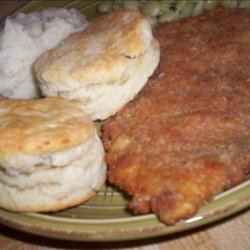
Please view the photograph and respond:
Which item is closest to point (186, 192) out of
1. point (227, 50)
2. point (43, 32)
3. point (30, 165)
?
point (30, 165)

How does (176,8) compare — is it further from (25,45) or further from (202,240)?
(202,240)

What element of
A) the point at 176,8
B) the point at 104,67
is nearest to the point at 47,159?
the point at 104,67

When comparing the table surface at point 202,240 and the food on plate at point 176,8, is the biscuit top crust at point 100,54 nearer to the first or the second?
the food on plate at point 176,8

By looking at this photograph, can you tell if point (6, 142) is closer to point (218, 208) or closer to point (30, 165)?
point (30, 165)

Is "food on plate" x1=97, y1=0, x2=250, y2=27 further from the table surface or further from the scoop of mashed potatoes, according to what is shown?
the table surface

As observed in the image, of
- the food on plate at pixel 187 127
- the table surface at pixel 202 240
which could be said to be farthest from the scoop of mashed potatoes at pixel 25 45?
the table surface at pixel 202 240

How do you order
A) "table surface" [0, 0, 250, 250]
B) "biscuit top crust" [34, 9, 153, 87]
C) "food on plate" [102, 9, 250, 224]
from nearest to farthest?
"food on plate" [102, 9, 250, 224]
"table surface" [0, 0, 250, 250]
"biscuit top crust" [34, 9, 153, 87]

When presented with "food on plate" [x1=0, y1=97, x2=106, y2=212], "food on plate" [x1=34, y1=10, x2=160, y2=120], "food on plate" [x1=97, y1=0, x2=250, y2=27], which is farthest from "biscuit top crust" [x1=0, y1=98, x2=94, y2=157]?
"food on plate" [x1=97, y1=0, x2=250, y2=27]
